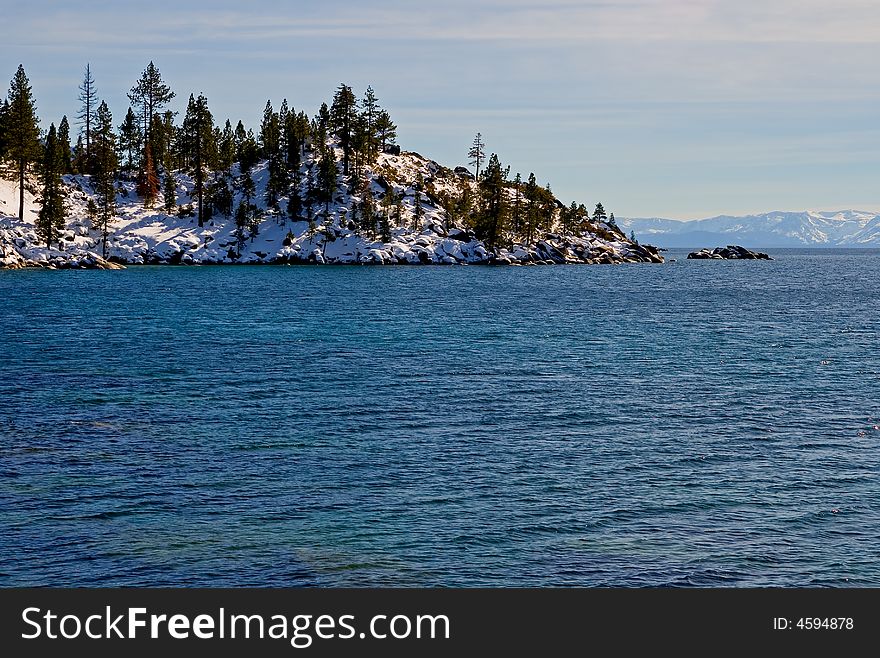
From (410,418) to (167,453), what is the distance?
11369 mm

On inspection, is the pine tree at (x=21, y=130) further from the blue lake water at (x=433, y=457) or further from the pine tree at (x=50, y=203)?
the blue lake water at (x=433, y=457)

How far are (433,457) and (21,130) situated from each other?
17481 centimetres

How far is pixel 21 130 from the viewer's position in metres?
182

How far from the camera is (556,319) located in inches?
3536

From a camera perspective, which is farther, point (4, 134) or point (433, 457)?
point (4, 134)

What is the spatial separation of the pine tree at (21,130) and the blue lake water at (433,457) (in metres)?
120

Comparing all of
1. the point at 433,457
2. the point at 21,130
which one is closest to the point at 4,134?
the point at 21,130

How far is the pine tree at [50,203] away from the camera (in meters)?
173
